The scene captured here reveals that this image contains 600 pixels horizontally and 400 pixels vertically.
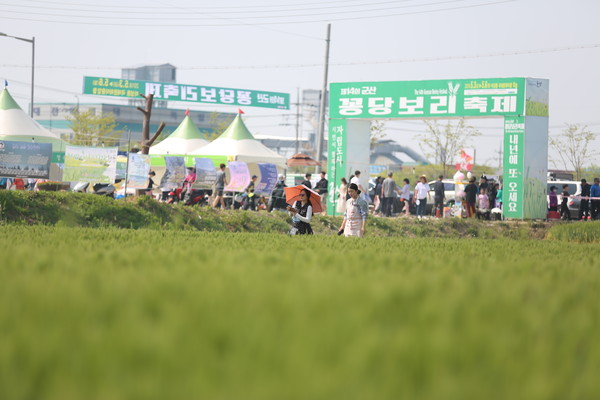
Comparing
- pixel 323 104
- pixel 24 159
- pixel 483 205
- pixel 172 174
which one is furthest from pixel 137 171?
pixel 323 104

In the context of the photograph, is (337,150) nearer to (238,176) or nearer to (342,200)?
(342,200)

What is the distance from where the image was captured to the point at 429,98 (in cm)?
2962

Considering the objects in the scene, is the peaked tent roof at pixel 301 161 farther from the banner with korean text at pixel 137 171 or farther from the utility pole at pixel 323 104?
the banner with korean text at pixel 137 171

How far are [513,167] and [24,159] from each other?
1661cm

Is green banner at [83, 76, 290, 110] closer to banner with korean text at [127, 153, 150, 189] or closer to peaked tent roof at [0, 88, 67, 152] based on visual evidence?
peaked tent roof at [0, 88, 67, 152]

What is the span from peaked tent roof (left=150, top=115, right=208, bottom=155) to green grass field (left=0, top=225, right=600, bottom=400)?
1251 inches

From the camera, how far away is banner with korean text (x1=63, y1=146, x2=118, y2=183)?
22219 millimetres

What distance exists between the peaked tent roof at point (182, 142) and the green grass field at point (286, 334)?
31.8m

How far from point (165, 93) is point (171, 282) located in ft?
199

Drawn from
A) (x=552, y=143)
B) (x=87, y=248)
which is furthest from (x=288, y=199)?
(x=552, y=143)

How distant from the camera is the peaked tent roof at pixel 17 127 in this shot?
3103cm

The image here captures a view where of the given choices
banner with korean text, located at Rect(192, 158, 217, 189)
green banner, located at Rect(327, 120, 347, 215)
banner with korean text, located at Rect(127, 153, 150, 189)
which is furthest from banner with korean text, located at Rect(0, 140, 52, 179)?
green banner, located at Rect(327, 120, 347, 215)

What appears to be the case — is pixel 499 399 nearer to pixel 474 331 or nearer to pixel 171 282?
pixel 474 331

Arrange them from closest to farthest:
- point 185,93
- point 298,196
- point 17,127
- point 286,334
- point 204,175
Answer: point 286,334 → point 298,196 → point 204,175 → point 17,127 → point 185,93
